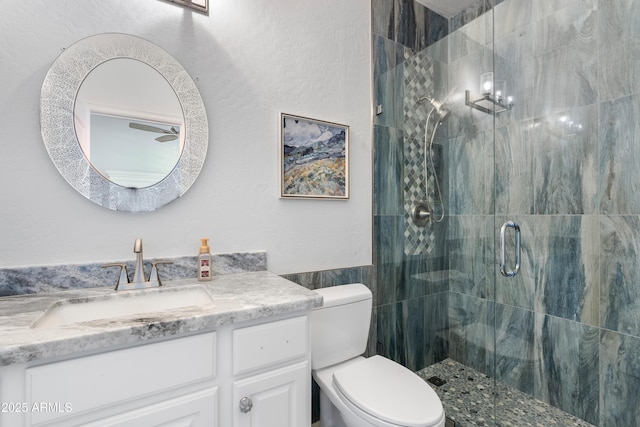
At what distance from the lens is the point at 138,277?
112cm

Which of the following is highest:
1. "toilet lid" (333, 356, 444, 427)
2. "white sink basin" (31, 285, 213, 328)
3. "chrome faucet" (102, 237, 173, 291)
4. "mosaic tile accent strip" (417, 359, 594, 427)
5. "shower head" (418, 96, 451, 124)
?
"shower head" (418, 96, 451, 124)

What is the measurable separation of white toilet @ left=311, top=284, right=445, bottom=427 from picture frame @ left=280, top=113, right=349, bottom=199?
0.53m

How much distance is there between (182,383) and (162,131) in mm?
945

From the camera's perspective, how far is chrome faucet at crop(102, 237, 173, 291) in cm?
109

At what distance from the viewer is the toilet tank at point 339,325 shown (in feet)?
Result: 4.53

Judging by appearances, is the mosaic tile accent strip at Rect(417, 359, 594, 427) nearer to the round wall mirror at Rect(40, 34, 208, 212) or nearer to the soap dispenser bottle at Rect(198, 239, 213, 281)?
the soap dispenser bottle at Rect(198, 239, 213, 281)

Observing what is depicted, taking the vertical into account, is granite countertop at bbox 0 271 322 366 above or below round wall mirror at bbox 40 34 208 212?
below

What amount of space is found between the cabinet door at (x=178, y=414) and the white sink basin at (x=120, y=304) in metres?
0.25

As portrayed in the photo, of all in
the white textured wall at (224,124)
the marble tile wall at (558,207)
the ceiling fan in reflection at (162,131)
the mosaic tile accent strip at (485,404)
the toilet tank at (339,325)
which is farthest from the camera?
the mosaic tile accent strip at (485,404)

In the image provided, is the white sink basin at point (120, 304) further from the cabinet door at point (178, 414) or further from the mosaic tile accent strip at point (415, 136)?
the mosaic tile accent strip at point (415, 136)

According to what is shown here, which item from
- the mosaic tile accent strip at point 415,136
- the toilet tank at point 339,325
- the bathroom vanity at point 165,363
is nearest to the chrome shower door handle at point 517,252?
the mosaic tile accent strip at point 415,136

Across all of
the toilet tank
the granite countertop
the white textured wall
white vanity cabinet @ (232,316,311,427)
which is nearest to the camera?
the granite countertop

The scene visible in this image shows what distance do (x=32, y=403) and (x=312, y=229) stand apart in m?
1.18

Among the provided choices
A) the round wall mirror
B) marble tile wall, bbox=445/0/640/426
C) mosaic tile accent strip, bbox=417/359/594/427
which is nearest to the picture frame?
the round wall mirror
